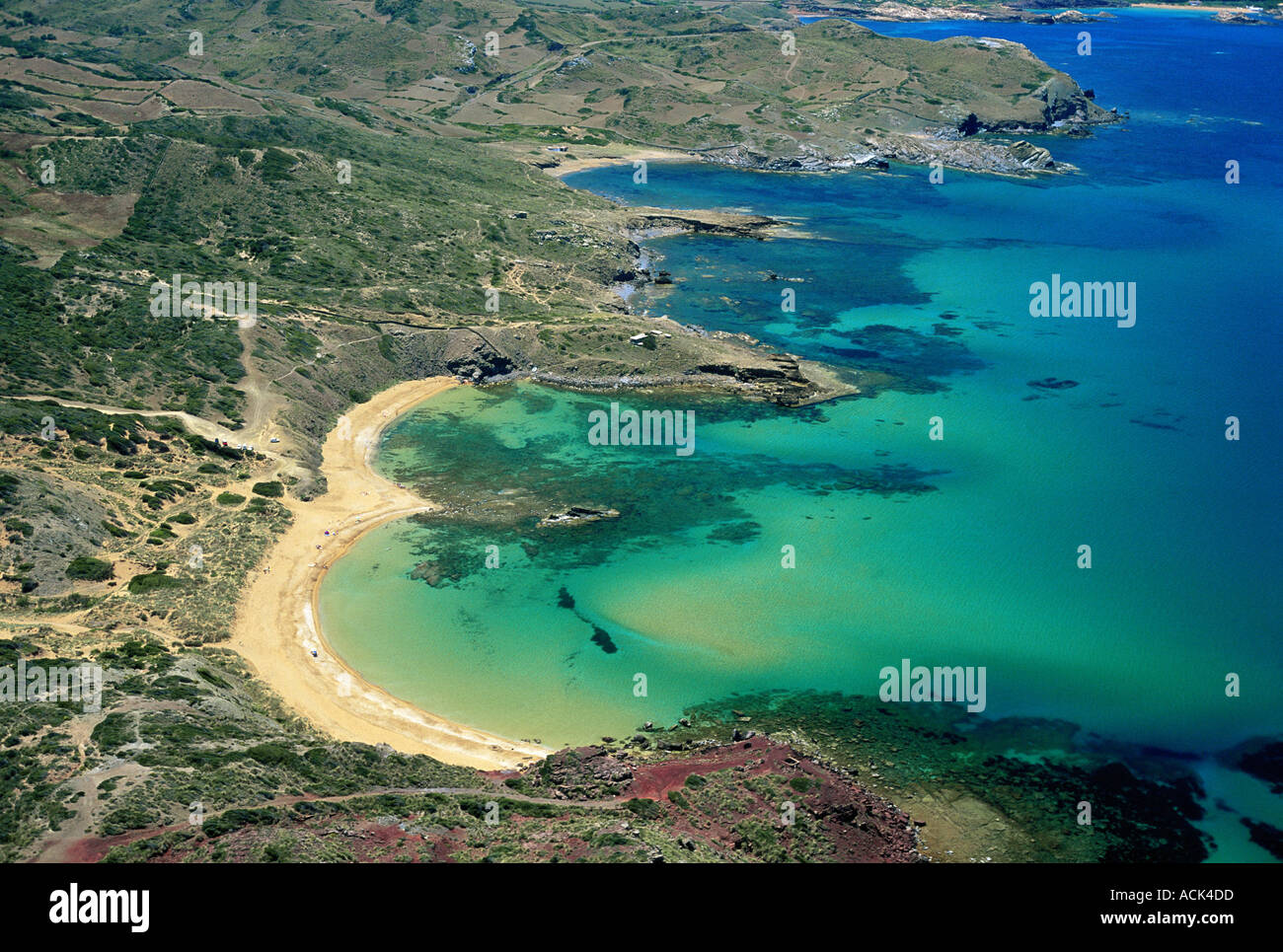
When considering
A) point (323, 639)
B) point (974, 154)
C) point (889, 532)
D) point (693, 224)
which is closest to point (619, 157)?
point (693, 224)

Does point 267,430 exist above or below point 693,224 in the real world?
below

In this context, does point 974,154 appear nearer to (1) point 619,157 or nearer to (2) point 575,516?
(1) point 619,157

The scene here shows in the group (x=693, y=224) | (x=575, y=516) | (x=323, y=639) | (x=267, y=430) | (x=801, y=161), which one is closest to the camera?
(x=323, y=639)

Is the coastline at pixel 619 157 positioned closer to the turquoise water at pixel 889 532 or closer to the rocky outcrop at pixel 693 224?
the rocky outcrop at pixel 693 224

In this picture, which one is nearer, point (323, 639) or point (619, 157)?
point (323, 639)

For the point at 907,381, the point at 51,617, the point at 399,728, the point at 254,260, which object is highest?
the point at 254,260

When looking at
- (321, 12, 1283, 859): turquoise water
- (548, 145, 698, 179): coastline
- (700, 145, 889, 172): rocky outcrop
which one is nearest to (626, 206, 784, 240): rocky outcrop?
(321, 12, 1283, 859): turquoise water

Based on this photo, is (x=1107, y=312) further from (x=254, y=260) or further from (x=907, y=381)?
(x=254, y=260)

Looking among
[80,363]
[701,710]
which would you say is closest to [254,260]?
[80,363]
